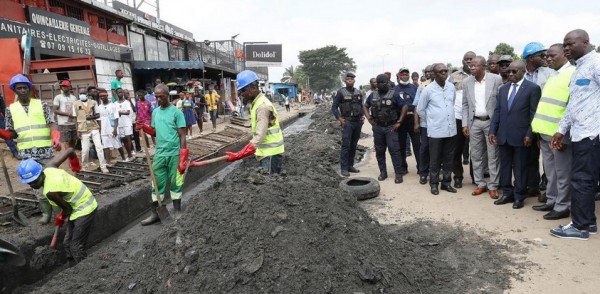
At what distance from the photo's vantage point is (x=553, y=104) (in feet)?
13.8

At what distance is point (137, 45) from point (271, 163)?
16118mm

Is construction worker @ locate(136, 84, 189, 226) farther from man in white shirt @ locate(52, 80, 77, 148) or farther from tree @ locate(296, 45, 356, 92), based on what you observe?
tree @ locate(296, 45, 356, 92)

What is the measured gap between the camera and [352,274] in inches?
113

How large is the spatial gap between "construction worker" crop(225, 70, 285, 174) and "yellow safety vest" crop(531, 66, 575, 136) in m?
2.91

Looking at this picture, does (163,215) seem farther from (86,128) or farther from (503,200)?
(503,200)

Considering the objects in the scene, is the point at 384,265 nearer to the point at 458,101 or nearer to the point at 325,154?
the point at 458,101

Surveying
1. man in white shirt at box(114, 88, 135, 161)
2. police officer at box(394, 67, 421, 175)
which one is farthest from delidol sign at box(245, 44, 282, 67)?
police officer at box(394, 67, 421, 175)

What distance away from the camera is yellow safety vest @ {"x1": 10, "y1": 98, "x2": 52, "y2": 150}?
16.1 ft

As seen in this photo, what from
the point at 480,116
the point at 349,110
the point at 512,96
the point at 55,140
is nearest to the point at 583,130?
the point at 512,96

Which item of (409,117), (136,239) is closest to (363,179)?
(409,117)

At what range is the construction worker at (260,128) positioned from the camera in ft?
13.9

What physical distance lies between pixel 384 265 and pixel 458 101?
3709mm

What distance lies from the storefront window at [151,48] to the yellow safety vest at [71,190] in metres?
16.0

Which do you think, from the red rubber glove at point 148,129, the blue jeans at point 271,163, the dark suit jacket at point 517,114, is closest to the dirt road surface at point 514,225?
the dark suit jacket at point 517,114
